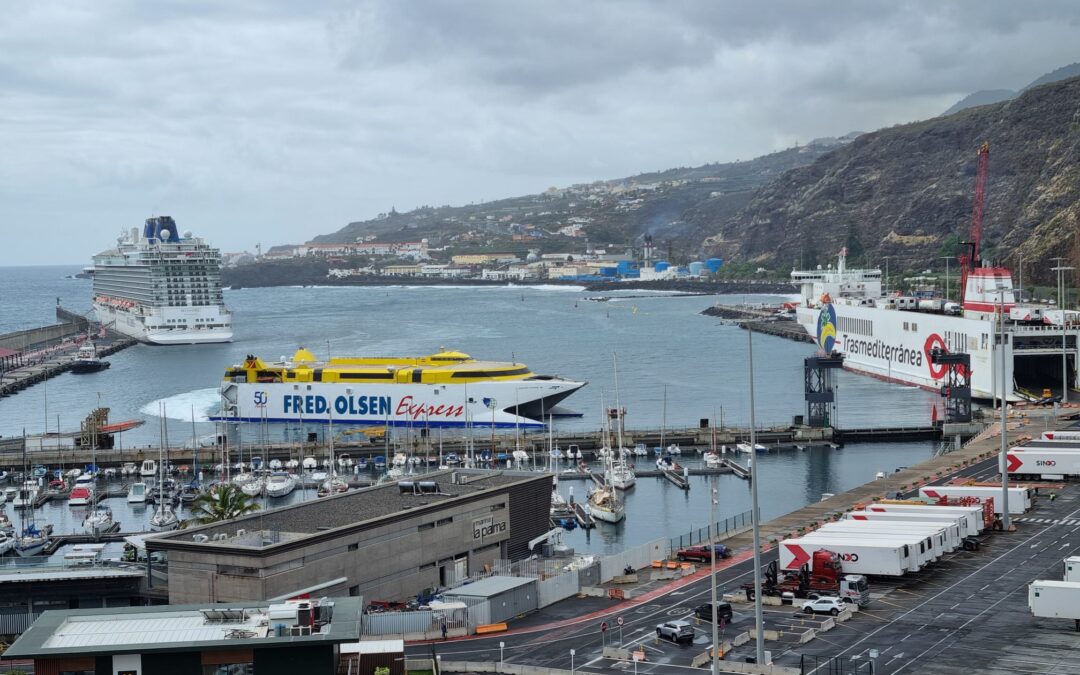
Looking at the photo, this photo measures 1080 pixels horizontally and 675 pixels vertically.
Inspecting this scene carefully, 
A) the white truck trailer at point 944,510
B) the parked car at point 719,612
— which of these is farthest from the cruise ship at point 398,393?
the parked car at point 719,612

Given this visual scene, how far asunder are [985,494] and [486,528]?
14068 mm

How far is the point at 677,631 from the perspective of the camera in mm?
23156

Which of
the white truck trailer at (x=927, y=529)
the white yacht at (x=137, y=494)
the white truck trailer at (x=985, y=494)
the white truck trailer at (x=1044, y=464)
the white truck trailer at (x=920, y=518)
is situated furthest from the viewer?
the white yacht at (x=137, y=494)

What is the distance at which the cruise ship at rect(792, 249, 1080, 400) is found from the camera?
6222 cm

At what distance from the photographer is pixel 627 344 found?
116000 mm

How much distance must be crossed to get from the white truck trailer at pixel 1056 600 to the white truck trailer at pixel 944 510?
288 inches

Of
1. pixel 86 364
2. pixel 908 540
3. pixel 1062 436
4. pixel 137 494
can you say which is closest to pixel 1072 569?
pixel 908 540

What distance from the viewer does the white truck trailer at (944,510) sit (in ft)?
103

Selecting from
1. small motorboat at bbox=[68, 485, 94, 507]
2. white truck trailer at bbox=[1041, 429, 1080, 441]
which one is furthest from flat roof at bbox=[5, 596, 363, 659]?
white truck trailer at bbox=[1041, 429, 1080, 441]

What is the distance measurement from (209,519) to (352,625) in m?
14.3

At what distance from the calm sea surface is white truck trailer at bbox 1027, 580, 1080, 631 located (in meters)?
17.6

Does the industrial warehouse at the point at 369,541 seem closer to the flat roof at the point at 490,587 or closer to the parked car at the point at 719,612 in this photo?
the flat roof at the point at 490,587

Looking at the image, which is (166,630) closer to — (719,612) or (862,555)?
(719,612)

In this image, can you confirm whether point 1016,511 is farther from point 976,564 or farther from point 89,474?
point 89,474
